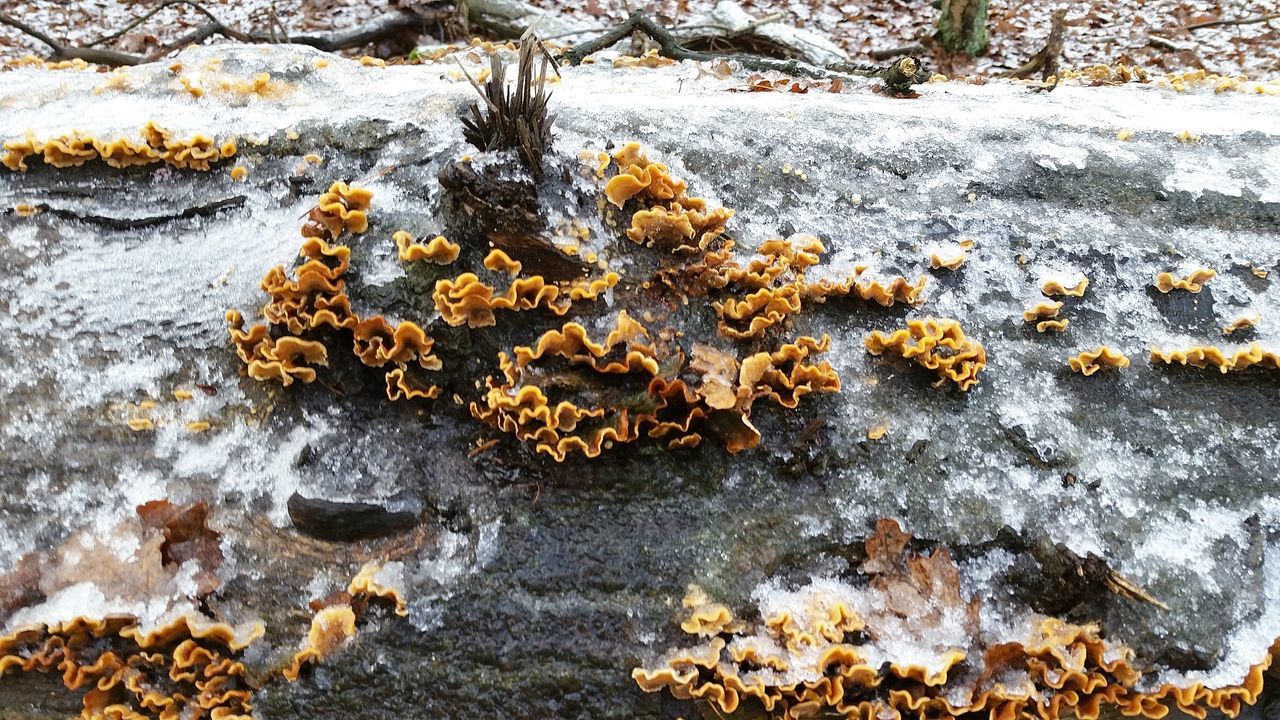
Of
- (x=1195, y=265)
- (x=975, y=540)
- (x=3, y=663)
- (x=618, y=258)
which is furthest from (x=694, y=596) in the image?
(x=1195, y=265)

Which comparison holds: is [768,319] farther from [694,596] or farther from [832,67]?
[832,67]

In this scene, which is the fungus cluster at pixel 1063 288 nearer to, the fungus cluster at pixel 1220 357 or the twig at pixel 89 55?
the fungus cluster at pixel 1220 357

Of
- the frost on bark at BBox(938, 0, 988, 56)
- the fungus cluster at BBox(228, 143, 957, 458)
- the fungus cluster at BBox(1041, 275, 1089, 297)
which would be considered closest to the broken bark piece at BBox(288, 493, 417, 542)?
the fungus cluster at BBox(228, 143, 957, 458)

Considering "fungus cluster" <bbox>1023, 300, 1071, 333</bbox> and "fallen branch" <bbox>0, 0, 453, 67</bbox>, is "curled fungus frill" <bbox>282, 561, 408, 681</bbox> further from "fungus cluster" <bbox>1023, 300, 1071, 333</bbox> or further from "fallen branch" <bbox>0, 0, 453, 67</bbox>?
"fallen branch" <bbox>0, 0, 453, 67</bbox>

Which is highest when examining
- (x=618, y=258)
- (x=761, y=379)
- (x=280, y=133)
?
(x=280, y=133)

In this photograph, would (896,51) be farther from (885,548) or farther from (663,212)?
(885,548)

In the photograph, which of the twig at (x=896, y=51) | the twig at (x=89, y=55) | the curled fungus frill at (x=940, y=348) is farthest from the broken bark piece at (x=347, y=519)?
the twig at (x=896, y=51)
